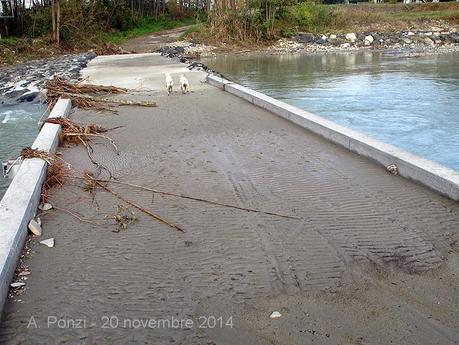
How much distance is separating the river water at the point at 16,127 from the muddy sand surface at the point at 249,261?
2775 mm

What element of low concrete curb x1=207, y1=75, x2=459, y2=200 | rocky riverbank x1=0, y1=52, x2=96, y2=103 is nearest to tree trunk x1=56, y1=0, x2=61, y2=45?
rocky riverbank x1=0, y1=52, x2=96, y2=103

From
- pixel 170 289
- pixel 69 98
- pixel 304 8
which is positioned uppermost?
pixel 304 8

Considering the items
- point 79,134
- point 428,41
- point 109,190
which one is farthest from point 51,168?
point 428,41

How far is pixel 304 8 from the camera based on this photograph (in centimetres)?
3744

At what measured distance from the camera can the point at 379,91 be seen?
1451cm

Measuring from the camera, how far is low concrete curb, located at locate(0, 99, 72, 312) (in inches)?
150

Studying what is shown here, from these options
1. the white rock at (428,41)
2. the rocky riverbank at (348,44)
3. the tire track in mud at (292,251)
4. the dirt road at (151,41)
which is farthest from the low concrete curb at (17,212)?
the white rock at (428,41)

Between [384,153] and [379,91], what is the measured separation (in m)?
8.72

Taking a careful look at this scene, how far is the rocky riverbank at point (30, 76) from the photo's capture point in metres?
14.9

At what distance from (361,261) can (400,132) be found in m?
5.88

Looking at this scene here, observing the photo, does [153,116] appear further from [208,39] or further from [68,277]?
[208,39]

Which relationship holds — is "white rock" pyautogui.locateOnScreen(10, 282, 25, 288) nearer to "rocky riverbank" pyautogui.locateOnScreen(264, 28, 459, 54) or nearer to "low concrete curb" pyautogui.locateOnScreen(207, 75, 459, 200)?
"low concrete curb" pyautogui.locateOnScreen(207, 75, 459, 200)

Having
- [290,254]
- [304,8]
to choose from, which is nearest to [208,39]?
[304,8]

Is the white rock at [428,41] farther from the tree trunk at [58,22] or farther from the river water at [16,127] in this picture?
the river water at [16,127]
